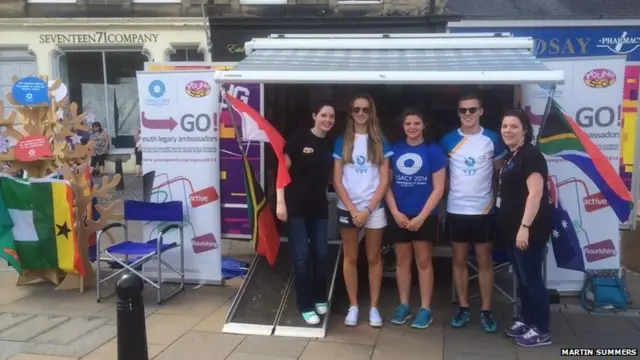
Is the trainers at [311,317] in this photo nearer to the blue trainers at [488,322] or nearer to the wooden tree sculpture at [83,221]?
the blue trainers at [488,322]

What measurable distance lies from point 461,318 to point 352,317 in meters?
0.88

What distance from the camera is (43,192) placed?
5.53 m

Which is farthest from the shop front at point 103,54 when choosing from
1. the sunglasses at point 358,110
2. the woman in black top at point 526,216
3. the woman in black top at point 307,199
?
the woman in black top at point 526,216

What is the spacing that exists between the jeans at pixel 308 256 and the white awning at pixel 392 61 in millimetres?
1197

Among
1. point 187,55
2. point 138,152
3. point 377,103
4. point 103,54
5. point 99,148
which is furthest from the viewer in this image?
point 103,54

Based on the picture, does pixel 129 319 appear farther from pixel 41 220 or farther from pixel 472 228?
pixel 41 220

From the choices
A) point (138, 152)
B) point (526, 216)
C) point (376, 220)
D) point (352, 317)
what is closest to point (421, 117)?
point (376, 220)

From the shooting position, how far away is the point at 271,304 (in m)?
4.95

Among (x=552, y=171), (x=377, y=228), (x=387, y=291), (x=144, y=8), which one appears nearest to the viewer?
(x=377, y=228)

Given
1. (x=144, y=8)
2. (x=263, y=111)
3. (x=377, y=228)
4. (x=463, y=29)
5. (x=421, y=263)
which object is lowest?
(x=421, y=263)

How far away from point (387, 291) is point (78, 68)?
12.3m

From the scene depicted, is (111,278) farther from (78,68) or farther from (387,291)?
(78,68)

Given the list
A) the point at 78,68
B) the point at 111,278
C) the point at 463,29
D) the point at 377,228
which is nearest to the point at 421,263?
the point at 377,228

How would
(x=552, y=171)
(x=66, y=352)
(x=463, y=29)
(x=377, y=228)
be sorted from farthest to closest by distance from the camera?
(x=463, y=29)
(x=552, y=171)
(x=377, y=228)
(x=66, y=352)
